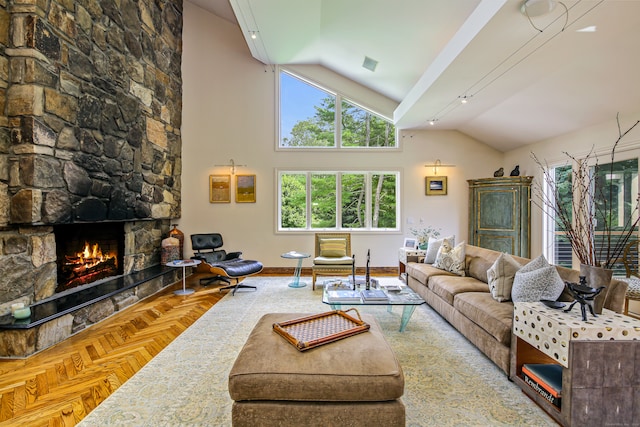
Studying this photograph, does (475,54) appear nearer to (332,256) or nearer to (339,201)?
(332,256)

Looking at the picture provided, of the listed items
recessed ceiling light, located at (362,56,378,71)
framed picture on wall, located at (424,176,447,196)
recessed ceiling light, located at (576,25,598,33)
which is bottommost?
framed picture on wall, located at (424,176,447,196)

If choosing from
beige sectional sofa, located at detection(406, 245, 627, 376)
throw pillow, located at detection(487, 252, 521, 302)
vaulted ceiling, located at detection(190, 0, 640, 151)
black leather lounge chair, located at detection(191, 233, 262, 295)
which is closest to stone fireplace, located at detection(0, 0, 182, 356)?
black leather lounge chair, located at detection(191, 233, 262, 295)

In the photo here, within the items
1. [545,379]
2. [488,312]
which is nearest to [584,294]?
[545,379]

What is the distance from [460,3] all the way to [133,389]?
15.3ft

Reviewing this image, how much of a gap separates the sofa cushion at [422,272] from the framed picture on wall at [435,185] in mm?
2002

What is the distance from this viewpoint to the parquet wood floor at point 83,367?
1920 mm

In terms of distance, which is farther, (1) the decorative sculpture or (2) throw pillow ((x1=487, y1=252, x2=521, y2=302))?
(2) throw pillow ((x1=487, y1=252, x2=521, y2=302))

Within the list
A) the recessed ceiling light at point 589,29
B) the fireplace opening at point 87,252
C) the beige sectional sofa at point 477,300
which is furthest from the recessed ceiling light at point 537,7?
the fireplace opening at point 87,252

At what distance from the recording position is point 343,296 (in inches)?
120

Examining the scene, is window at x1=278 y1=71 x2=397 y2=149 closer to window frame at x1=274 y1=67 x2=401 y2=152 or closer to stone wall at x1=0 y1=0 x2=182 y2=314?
window frame at x1=274 y1=67 x2=401 y2=152

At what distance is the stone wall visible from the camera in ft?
9.29

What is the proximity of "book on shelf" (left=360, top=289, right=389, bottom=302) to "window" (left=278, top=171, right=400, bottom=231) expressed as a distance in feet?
10.3

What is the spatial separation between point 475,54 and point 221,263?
4.25m

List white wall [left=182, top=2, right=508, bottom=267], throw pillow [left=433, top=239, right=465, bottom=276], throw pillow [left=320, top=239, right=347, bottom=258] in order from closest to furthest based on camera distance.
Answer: throw pillow [left=433, top=239, right=465, bottom=276], throw pillow [left=320, top=239, right=347, bottom=258], white wall [left=182, top=2, right=508, bottom=267]
